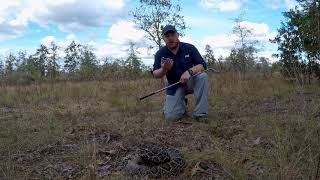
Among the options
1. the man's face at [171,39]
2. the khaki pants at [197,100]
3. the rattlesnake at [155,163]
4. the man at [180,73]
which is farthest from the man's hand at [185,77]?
the rattlesnake at [155,163]

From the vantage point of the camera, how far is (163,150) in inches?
149

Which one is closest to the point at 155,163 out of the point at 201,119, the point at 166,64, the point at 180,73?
the point at 201,119

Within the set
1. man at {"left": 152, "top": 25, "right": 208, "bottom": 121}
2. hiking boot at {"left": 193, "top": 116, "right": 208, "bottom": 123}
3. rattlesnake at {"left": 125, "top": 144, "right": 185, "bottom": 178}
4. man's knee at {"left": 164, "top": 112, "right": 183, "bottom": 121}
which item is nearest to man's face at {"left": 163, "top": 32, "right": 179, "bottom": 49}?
man at {"left": 152, "top": 25, "right": 208, "bottom": 121}

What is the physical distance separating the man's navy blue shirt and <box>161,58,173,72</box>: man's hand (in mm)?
283

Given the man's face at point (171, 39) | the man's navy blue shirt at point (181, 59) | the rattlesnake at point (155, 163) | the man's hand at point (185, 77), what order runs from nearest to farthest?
the rattlesnake at point (155, 163), the man's hand at point (185, 77), the man's face at point (171, 39), the man's navy blue shirt at point (181, 59)

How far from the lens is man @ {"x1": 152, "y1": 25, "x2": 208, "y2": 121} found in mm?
5980

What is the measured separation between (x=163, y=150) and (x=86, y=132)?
5.62ft

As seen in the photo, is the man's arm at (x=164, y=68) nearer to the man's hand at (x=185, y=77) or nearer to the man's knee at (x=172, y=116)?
the man's hand at (x=185, y=77)

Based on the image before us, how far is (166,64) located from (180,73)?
46 centimetres

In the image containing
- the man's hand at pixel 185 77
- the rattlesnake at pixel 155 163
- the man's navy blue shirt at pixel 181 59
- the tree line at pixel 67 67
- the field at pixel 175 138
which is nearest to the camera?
the field at pixel 175 138

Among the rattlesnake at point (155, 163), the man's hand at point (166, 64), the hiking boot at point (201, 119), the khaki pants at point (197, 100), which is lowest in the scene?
the rattlesnake at point (155, 163)

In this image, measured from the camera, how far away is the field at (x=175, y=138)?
3.42 meters

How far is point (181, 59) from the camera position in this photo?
6227 mm

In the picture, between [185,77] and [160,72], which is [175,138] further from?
[160,72]
